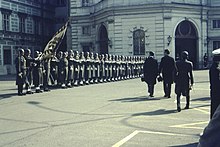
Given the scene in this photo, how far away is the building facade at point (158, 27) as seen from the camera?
36.8 meters

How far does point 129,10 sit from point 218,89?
3139 cm

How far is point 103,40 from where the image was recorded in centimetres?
4188

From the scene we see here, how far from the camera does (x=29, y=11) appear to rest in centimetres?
4559

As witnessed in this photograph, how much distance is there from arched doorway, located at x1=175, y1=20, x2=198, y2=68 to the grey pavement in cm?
2626

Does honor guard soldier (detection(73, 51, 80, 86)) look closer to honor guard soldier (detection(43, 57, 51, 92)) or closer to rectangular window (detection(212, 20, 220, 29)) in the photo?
honor guard soldier (detection(43, 57, 51, 92))

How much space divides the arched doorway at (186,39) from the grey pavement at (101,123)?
26258 millimetres

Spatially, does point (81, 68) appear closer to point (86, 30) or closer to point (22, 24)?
point (86, 30)

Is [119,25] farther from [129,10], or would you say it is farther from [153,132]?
[153,132]

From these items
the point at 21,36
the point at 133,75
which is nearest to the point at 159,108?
the point at 133,75

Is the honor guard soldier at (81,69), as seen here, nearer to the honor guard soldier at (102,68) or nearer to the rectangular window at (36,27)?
the honor guard soldier at (102,68)

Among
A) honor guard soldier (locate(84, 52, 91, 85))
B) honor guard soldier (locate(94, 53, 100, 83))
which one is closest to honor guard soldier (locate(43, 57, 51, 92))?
honor guard soldier (locate(84, 52, 91, 85))

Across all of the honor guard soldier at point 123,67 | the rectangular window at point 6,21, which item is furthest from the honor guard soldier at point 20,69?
the rectangular window at point 6,21

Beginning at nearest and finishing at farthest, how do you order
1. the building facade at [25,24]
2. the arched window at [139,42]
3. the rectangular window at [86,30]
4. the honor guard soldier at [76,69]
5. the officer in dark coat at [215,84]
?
the officer in dark coat at [215,84]
the honor guard soldier at [76,69]
the arched window at [139,42]
the building facade at [25,24]
the rectangular window at [86,30]

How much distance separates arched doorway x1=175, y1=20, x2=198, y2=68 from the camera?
38.6 meters
